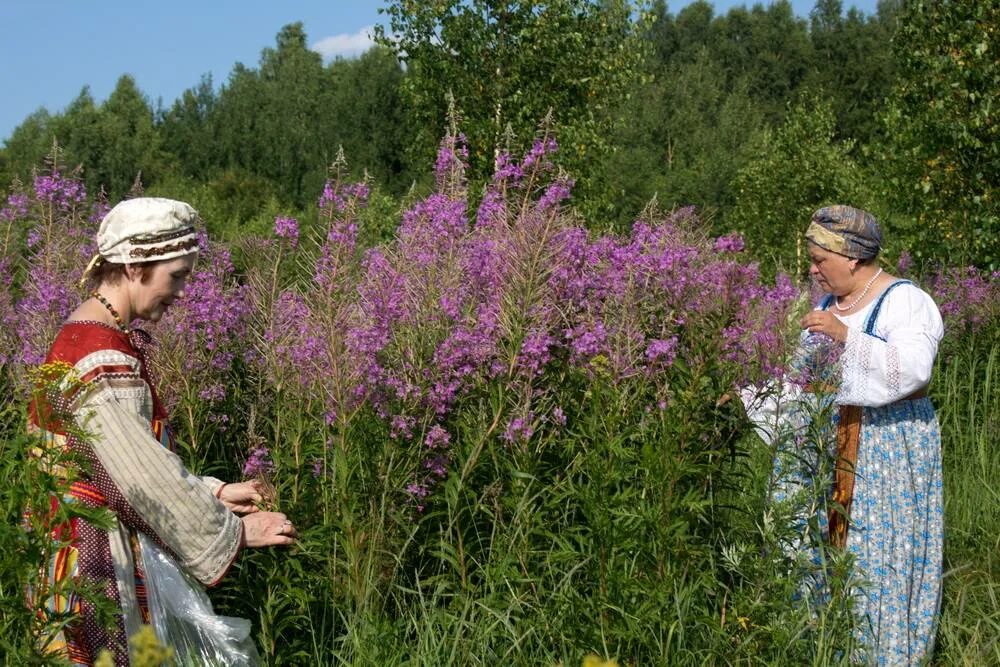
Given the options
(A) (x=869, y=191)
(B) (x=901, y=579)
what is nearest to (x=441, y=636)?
(B) (x=901, y=579)

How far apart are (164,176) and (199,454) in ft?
161

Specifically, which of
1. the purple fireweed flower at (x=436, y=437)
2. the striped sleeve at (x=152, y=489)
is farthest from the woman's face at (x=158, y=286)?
the purple fireweed flower at (x=436, y=437)

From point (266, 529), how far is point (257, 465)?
558mm

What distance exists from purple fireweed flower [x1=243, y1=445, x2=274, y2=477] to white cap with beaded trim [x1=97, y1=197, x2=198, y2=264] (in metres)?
0.97

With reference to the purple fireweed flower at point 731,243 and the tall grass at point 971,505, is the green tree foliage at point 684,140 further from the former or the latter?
the purple fireweed flower at point 731,243

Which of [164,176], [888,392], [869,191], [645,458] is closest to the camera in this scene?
[645,458]

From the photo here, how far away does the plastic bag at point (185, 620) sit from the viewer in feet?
9.75

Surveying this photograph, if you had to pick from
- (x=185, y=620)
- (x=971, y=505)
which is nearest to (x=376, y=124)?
(x=971, y=505)

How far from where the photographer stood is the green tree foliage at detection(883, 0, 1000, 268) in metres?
9.12

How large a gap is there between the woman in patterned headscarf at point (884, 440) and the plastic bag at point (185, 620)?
2.39 metres

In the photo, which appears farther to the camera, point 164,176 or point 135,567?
point 164,176

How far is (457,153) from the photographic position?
4.48 meters

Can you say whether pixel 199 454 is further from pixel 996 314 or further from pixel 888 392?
pixel 996 314

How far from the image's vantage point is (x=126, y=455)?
2812mm
